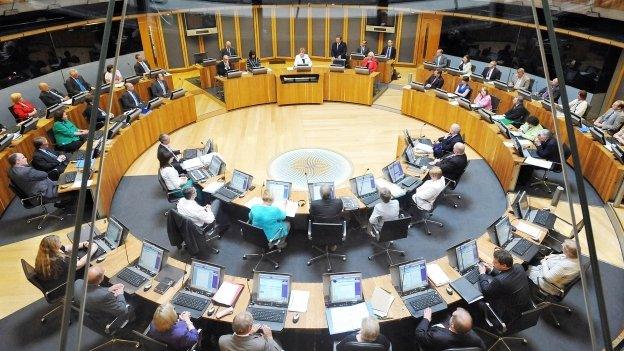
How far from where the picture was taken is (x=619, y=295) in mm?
5633

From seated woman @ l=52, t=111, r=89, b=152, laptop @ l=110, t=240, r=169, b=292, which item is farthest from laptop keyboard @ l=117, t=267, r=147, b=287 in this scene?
seated woman @ l=52, t=111, r=89, b=152

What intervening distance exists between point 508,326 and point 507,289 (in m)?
0.44

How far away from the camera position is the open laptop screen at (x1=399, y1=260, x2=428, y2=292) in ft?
15.4

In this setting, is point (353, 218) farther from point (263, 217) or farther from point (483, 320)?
point (483, 320)

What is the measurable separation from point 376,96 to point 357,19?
4.21 m

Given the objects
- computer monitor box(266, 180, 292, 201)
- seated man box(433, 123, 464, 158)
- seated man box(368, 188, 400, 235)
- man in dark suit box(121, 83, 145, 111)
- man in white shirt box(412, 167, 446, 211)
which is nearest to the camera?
seated man box(368, 188, 400, 235)

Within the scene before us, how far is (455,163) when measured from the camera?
287 inches

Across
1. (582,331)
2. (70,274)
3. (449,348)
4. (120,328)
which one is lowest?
(582,331)

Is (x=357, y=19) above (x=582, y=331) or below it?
above

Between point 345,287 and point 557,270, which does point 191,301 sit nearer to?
point 345,287

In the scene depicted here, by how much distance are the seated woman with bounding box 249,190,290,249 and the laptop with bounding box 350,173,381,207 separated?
147 cm

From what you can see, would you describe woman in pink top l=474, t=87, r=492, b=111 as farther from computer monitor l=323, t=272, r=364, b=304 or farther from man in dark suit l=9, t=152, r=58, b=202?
man in dark suit l=9, t=152, r=58, b=202

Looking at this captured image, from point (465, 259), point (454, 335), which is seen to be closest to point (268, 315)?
point (454, 335)

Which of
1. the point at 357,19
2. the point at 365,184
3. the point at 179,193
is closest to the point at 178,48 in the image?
the point at 357,19
